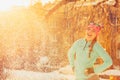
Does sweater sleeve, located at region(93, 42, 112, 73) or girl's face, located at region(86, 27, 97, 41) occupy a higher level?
girl's face, located at region(86, 27, 97, 41)

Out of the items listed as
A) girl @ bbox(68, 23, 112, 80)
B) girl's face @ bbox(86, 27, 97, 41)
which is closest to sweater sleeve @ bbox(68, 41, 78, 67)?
girl @ bbox(68, 23, 112, 80)

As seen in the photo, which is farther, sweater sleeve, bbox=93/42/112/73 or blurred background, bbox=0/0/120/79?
blurred background, bbox=0/0/120/79

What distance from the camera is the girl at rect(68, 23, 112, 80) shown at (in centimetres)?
388

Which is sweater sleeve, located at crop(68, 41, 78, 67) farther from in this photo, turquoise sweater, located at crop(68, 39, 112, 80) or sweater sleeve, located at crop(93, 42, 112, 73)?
sweater sleeve, located at crop(93, 42, 112, 73)

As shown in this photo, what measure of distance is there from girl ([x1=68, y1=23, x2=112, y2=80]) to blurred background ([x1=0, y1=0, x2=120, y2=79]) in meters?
0.04

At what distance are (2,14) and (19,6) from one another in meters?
0.17

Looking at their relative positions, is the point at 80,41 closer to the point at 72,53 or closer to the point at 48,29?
the point at 72,53

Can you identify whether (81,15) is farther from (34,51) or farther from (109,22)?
(34,51)

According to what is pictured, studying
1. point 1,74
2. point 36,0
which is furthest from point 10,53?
point 36,0

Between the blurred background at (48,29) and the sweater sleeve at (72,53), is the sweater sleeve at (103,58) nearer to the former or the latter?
the blurred background at (48,29)

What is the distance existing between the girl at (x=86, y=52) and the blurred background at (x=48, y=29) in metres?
0.04

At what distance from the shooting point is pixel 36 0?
13.5 ft

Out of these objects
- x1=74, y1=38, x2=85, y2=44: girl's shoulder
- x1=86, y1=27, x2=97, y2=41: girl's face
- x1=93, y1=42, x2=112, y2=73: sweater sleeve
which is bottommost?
x1=93, y1=42, x2=112, y2=73: sweater sleeve

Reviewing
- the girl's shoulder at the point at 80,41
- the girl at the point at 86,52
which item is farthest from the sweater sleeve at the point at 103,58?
the girl's shoulder at the point at 80,41
